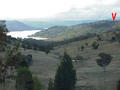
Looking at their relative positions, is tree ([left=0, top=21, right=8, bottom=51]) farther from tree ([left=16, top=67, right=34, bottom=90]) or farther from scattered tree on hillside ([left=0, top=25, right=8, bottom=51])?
tree ([left=16, top=67, right=34, bottom=90])

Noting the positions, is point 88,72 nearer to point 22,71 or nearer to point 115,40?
point 22,71

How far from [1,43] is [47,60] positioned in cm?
5948

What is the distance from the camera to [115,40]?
4318 inches

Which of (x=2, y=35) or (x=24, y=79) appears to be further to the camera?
(x=24, y=79)

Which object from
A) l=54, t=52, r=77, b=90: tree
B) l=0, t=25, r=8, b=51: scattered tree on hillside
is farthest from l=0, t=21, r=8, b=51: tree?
l=54, t=52, r=77, b=90: tree

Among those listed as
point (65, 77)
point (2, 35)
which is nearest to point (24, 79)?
point (65, 77)

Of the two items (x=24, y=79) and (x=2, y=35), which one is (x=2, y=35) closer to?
(x=2, y=35)

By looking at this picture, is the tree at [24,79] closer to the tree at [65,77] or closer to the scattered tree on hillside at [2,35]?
the tree at [65,77]

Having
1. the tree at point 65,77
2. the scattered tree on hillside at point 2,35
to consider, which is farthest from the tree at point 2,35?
the tree at point 65,77

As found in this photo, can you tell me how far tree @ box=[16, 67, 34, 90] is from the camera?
27.2 m

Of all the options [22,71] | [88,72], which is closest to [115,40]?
[88,72]

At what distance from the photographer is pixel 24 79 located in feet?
90.6

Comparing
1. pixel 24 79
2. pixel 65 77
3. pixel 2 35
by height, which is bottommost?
pixel 65 77

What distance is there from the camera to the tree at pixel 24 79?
2721 cm
